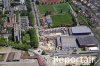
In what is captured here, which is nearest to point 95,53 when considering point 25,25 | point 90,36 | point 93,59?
point 93,59

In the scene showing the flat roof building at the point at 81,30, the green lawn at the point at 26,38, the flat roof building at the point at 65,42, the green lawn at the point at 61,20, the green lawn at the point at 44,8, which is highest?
the green lawn at the point at 44,8

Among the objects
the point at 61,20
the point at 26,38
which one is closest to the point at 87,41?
the point at 26,38

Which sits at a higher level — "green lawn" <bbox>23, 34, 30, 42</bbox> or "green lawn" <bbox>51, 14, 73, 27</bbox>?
"green lawn" <bbox>51, 14, 73, 27</bbox>

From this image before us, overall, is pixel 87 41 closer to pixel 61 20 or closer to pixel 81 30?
pixel 81 30

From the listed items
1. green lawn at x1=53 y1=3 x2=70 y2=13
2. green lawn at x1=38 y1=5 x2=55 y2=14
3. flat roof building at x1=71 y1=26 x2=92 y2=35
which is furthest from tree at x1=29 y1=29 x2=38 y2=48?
green lawn at x1=53 y1=3 x2=70 y2=13

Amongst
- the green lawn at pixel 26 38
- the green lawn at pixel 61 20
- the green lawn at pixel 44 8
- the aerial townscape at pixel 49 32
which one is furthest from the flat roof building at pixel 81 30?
the green lawn at pixel 44 8

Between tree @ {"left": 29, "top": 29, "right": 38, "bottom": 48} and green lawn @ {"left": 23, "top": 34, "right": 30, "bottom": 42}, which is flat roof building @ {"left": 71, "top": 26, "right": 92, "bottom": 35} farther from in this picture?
green lawn @ {"left": 23, "top": 34, "right": 30, "bottom": 42}

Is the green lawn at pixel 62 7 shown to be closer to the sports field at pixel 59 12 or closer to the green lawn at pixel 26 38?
the sports field at pixel 59 12

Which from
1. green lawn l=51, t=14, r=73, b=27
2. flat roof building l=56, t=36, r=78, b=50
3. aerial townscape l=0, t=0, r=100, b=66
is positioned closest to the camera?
aerial townscape l=0, t=0, r=100, b=66
